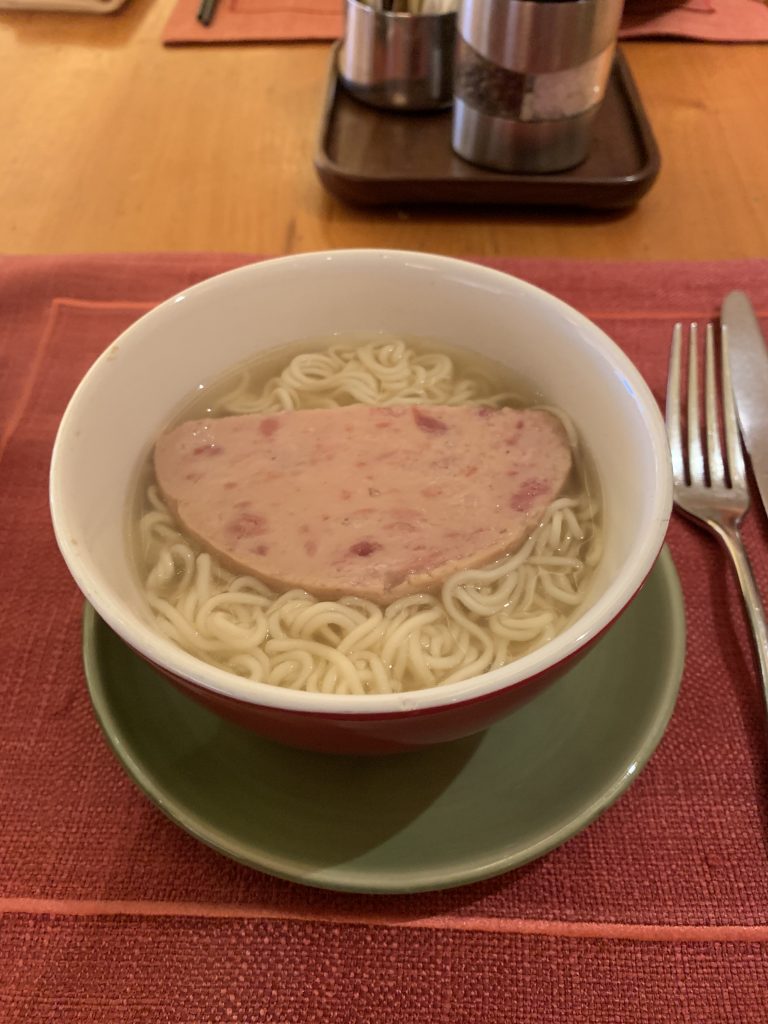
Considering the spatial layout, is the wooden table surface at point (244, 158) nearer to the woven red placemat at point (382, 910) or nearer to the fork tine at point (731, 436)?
the fork tine at point (731, 436)

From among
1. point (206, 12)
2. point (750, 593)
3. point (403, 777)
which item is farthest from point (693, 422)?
point (206, 12)

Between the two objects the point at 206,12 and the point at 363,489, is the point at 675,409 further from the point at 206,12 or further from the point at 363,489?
the point at 206,12

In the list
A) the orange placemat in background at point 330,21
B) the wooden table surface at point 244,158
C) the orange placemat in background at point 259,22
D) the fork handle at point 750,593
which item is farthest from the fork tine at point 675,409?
the orange placemat in background at point 259,22

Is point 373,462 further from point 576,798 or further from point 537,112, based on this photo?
point 537,112

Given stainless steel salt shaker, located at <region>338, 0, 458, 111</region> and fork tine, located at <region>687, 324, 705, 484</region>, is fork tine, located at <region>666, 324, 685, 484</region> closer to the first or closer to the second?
fork tine, located at <region>687, 324, 705, 484</region>

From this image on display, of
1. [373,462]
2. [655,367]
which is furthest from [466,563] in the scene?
[655,367]

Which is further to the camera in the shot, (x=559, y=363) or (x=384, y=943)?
(x=559, y=363)
